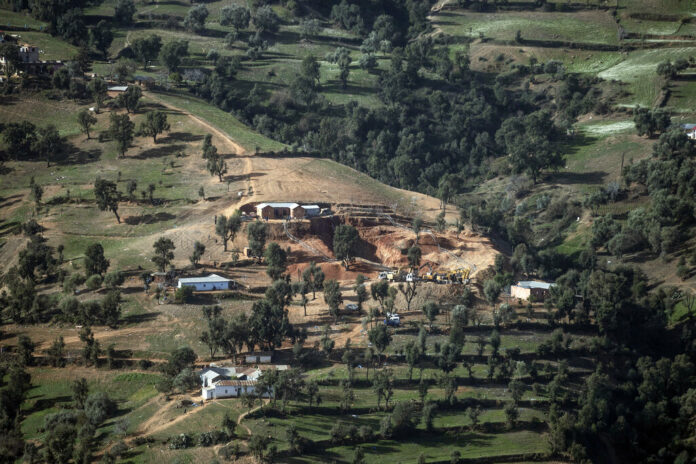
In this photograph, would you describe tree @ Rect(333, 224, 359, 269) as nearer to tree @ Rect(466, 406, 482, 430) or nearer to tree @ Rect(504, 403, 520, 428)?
tree @ Rect(466, 406, 482, 430)

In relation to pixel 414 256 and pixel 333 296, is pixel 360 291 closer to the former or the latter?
pixel 333 296

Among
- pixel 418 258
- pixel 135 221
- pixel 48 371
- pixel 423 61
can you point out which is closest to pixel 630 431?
pixel 418 258

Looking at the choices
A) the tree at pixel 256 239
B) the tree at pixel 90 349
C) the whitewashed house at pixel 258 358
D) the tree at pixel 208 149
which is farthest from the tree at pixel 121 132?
the whitewashed house at pixel 258 358

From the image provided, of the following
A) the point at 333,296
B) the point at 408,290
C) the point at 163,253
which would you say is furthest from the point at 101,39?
the point at 408,290

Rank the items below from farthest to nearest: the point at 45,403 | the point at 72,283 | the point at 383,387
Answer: the point at 72,283
the point at 45,403
the point at 383,387

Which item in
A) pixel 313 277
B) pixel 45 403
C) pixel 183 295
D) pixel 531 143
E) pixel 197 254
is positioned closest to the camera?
pixel 45 403

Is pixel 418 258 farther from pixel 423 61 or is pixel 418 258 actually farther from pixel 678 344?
pixel 423 61
